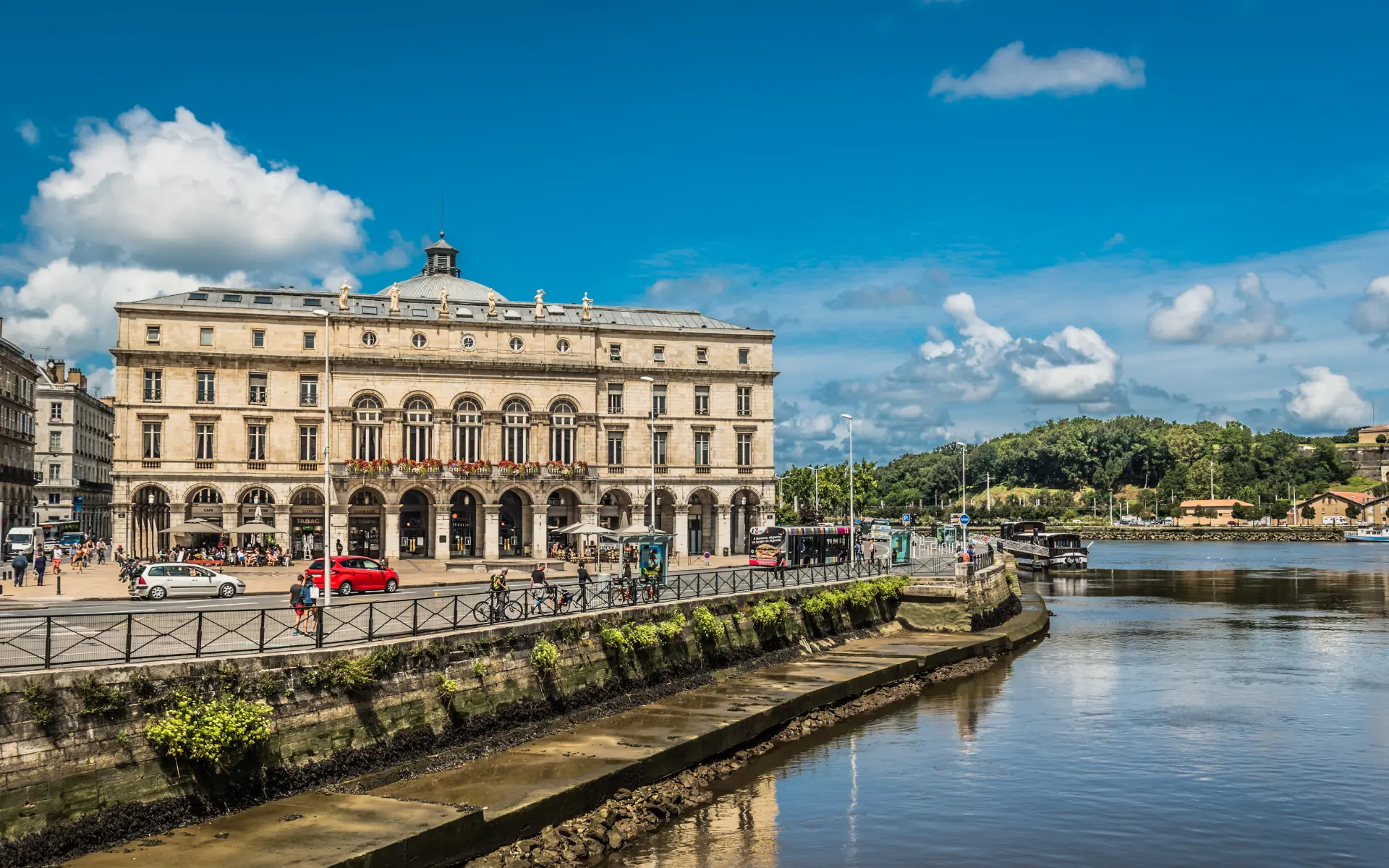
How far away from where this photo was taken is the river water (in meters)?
24.6

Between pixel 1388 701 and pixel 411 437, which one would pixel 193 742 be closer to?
pixel 1388 701

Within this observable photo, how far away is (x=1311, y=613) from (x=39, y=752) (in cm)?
7016

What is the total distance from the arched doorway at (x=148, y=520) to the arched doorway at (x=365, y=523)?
11334 millimetres

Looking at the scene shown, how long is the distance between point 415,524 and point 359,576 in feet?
99.1

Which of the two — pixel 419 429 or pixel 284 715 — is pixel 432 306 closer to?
pixel 419 429

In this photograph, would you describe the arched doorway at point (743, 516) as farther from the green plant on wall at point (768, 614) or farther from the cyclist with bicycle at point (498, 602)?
the cyclist with bicycle at point (498, 602)

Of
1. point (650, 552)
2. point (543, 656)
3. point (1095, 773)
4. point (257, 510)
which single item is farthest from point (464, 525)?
point (1095, 773)

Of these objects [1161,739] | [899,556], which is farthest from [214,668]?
[899,556]

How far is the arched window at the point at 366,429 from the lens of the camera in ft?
255

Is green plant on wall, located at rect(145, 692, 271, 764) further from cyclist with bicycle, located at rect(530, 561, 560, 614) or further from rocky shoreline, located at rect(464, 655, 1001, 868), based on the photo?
cyclist with bicycle, located at rect(530, 561, 560, 614)

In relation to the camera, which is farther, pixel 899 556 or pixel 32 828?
pixel 899 556

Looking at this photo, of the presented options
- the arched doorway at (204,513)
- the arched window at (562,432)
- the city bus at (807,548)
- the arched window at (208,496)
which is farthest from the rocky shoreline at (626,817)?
the arched window at (208,496)

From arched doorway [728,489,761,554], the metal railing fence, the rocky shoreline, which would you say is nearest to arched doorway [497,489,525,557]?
arched doorway [728,489,761,554]

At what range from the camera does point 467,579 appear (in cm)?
6125
